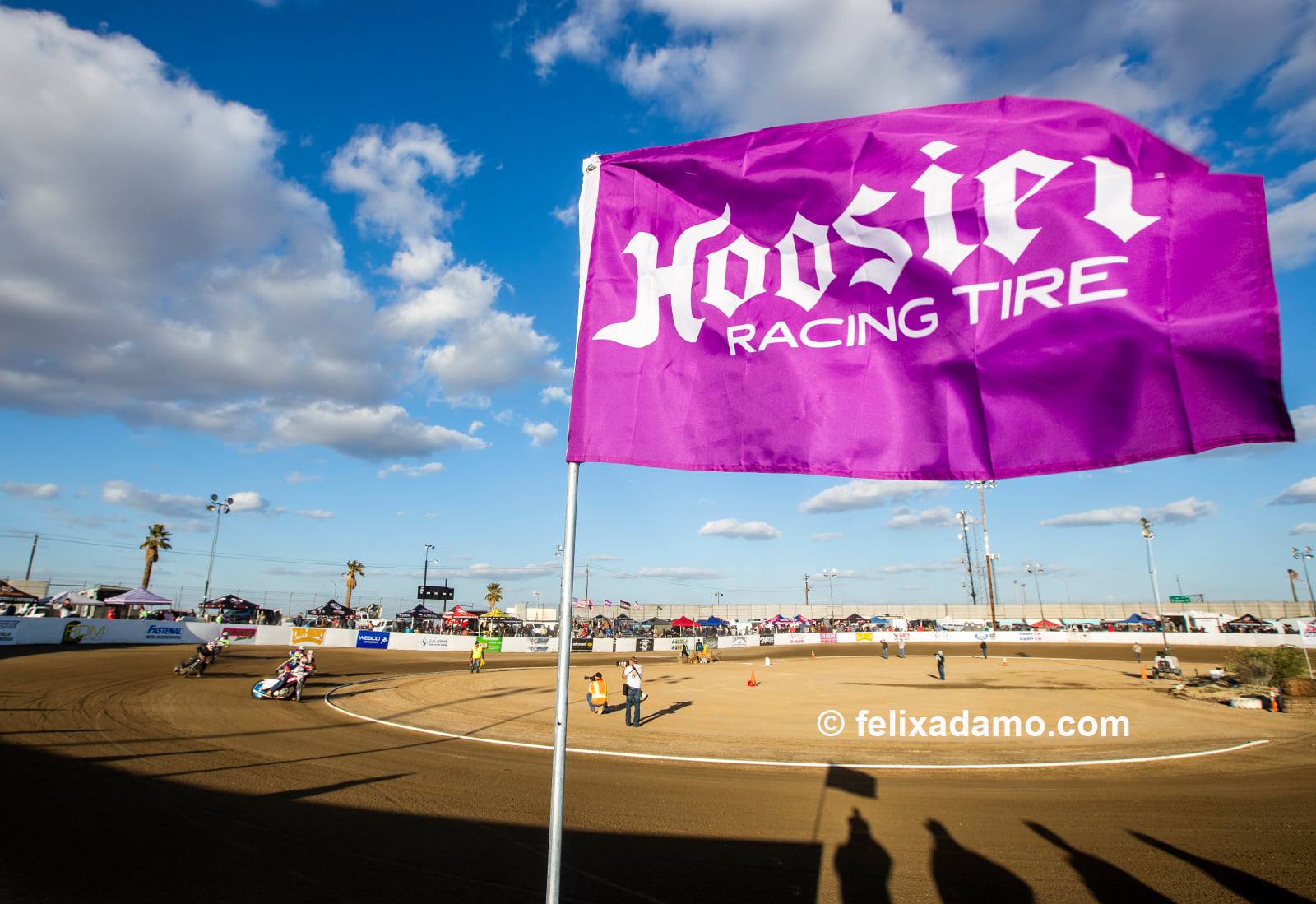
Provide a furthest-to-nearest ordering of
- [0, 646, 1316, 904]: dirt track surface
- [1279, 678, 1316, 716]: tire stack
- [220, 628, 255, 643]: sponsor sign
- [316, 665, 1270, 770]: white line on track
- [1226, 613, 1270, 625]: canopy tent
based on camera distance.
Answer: [1226, 613, 1270, 625]: canopy tent < [220, 628, 255, 643]: sponsor sign < [1279, 678, 1316, 716]: tire stack < [316, 665, 1270, 770]: white line on track < [0, 646, 1316, 904]: dirt track surface

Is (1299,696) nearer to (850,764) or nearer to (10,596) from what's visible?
(850,764)

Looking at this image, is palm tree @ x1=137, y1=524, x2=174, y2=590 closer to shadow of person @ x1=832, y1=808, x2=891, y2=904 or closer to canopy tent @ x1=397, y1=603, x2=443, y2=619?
canopy tent @ x1=397, y1=603, x2=443, y2=619

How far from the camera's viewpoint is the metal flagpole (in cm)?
330

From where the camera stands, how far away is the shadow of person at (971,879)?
24.1ft

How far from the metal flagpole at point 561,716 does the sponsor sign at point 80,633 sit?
164 ft

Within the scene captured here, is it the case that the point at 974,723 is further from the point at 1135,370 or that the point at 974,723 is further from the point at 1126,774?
the point at 1135,370

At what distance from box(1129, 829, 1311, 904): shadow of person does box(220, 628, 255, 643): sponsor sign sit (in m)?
53.9

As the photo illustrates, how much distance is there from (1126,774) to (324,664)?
37.1 m

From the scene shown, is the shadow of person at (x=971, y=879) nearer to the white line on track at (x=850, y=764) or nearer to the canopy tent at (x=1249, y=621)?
→ the white line on track at (x=850, y=764)

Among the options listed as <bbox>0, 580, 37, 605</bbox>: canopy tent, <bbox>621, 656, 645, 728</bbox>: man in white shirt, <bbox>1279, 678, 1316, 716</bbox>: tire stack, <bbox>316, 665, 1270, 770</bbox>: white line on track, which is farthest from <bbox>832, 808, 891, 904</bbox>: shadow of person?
<bbox>0, 580, 37, 605</bbox>: canopy tent

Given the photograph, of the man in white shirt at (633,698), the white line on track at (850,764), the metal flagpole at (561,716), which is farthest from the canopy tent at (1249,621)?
the metal flagpole at (561,716)

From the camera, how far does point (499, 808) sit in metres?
10.3

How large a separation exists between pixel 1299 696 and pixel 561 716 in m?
32.4

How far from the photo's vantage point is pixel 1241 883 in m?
7.74
